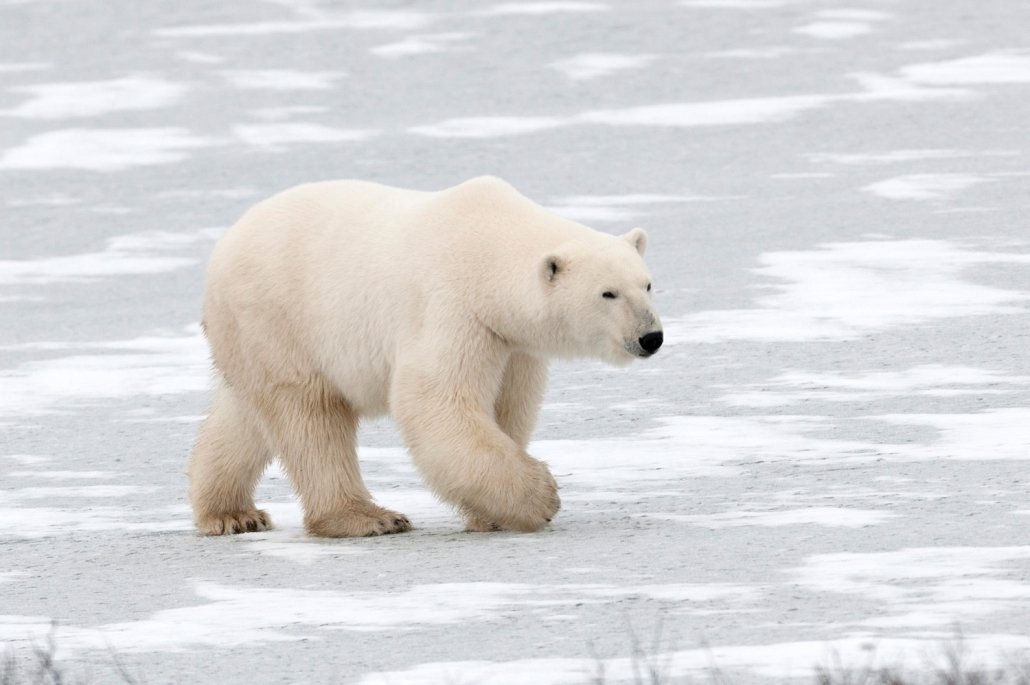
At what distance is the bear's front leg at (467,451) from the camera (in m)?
5.61

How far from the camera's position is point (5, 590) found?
17.2 feet

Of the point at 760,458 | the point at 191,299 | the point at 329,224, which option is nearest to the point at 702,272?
the point at 191,299

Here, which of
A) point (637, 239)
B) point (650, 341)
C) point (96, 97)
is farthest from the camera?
point (96, 97)

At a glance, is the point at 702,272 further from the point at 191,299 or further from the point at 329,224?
the point at 329,224

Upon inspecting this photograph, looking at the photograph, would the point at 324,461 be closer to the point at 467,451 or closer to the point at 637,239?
the point at 467,451

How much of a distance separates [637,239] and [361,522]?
122cm

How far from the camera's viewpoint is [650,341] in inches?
218

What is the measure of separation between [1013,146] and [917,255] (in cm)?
319

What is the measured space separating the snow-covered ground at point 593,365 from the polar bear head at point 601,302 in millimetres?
534

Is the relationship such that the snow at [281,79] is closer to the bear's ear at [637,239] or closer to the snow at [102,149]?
the snow at [102,149]

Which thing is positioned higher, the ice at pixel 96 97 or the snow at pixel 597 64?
the snow at pixel 597 64

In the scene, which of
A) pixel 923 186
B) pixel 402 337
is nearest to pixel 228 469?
pixel 402 337

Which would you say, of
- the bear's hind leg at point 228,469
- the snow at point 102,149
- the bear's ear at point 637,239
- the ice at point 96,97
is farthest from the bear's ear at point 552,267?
the ice at point 96,97

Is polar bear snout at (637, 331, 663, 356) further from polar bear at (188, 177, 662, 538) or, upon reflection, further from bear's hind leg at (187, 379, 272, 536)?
bear's hind leg at (187, 379, 272, 536)
